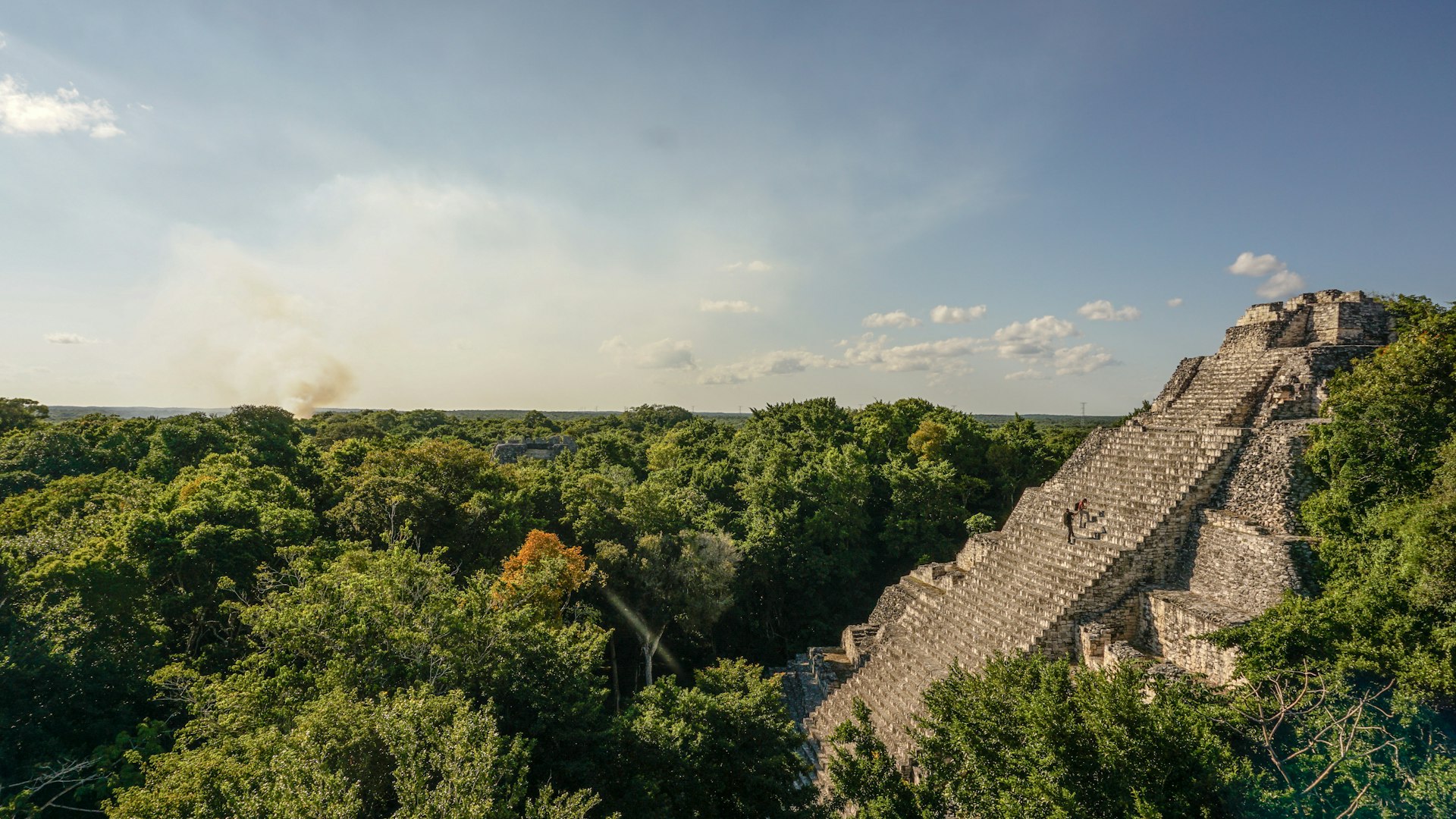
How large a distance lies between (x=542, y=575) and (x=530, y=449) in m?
34.0

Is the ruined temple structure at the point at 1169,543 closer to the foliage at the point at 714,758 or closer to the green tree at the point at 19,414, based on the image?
the foliage at the point at 714,758

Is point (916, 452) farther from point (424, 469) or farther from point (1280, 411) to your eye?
point (424, 469)

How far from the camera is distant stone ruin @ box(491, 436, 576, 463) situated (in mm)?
42188

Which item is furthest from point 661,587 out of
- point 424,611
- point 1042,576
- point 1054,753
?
point 1054,753

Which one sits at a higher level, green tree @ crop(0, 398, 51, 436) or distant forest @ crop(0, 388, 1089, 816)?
green tree @ crop(0, 398, 51, 436)

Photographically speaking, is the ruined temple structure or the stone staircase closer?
the ruined temple structure

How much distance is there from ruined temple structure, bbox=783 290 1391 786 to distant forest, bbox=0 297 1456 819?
27.8 inches

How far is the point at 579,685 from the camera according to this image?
29.2 ft

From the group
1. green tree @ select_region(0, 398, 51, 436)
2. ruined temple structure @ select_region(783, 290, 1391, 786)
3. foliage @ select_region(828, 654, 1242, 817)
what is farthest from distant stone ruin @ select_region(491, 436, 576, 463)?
foliage @ select_region(828, 654, 1242, 817)

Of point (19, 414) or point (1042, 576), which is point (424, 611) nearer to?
point (1042, 576)

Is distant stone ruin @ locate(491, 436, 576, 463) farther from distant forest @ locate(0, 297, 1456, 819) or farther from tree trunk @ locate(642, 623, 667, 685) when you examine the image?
tree trunk @ locate(642, 623, 667, 685)

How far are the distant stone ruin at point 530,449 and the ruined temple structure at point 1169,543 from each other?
108 ft

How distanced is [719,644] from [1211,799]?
16.4 m

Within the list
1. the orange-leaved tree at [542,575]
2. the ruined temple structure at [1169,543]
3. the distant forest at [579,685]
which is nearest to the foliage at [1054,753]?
the distant forest at [579,685]
